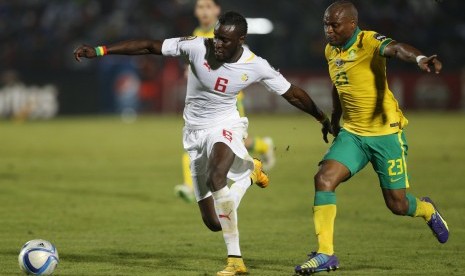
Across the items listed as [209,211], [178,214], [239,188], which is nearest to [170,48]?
[239,188]

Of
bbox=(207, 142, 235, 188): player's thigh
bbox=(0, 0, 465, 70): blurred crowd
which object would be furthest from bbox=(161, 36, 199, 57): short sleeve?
bbox=(0, 0, 465, 70): blurred crowd

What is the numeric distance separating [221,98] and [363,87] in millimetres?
1178

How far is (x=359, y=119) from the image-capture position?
864 centimetres

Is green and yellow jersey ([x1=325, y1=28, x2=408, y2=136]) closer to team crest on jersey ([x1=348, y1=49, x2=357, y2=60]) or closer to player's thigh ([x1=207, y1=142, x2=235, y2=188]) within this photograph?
team crest on jersey ([x1=348, y1=49, x2=357, y2=60])

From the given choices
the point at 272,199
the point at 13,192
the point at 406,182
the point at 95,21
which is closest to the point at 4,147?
the point at 13,192

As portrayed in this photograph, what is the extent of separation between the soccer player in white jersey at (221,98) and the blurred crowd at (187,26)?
82.4ft

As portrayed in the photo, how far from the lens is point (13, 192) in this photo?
48.3 feet

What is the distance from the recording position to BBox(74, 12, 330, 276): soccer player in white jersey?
8188 mm

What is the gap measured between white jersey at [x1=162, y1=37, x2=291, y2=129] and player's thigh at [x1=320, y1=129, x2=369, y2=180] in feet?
2.05

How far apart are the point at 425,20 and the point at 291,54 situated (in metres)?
4.54

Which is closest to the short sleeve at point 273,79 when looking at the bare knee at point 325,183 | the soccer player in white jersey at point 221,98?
the soccer player in white jersey at point 221,98

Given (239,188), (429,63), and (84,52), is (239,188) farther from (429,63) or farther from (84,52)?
(429,63)

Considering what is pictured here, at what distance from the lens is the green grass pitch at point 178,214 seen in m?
8.86

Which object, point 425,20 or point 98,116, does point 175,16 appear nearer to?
point 98,116
